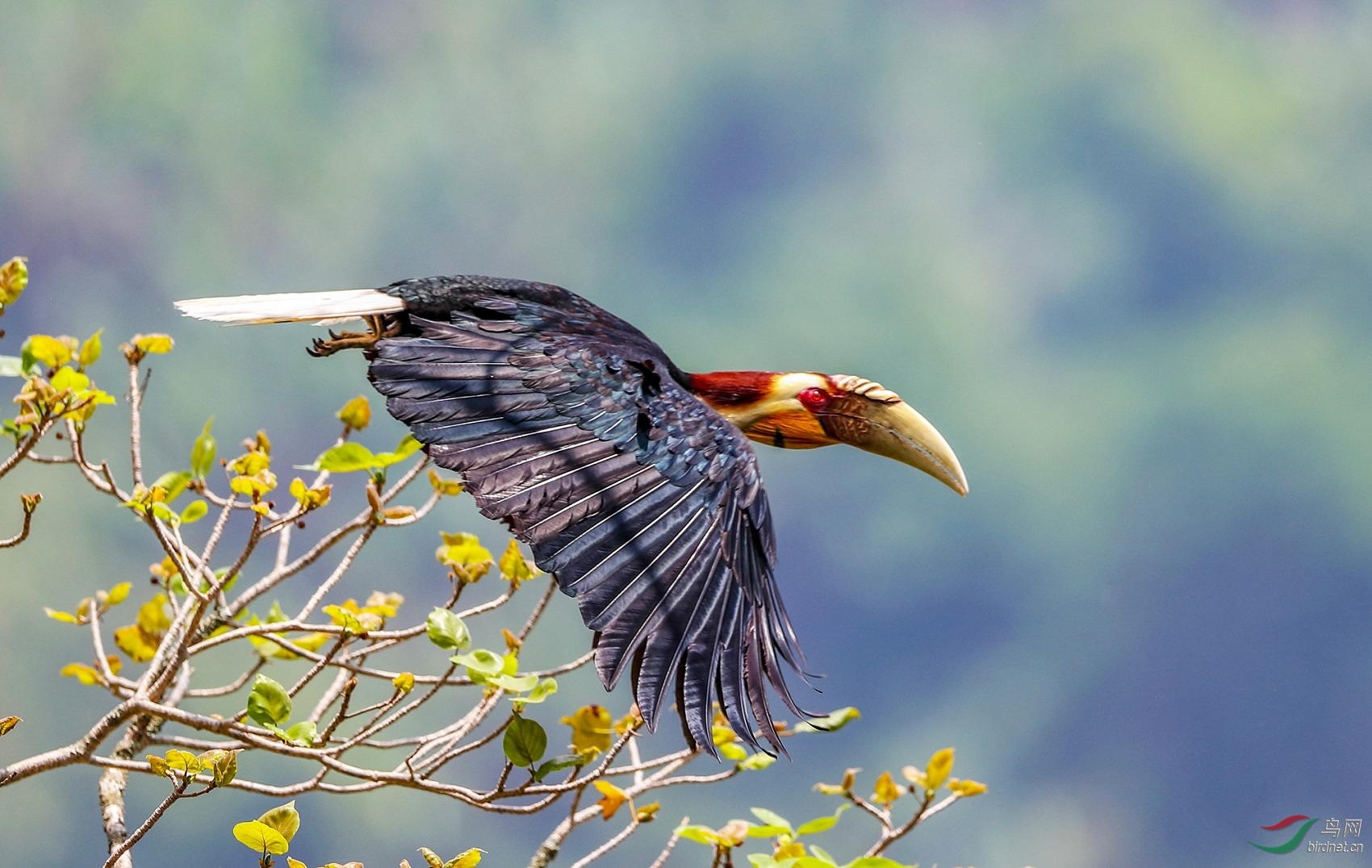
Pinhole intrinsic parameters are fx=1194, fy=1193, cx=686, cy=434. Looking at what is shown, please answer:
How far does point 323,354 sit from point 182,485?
391mm

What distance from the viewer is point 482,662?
5.50 ft

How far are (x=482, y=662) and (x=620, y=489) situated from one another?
35 cm

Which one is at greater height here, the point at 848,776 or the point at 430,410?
the point at 430,410

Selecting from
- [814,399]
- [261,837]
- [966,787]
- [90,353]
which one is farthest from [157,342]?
[966,787]

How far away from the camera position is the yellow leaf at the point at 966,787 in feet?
6.39

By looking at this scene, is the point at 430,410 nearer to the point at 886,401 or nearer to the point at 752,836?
the point at 752,836

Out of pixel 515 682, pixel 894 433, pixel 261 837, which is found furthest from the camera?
pixel 894 433

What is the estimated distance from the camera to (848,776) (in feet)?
6.52

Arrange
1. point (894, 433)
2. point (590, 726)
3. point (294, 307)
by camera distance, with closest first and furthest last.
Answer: point (590, 726) < point (294, 307) < point (894, 433)

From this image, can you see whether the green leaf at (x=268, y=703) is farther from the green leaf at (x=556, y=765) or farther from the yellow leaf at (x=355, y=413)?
the yellow leaf at (x=355, y=413)

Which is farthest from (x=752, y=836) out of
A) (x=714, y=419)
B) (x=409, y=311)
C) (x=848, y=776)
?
(x=409, y=311)

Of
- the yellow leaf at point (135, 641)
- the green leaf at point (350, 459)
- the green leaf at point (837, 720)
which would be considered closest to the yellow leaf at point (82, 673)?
the yellow leaf at point (135, 641)

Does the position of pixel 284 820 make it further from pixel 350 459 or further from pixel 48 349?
pixel 48 349

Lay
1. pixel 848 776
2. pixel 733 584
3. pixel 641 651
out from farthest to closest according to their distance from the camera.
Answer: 1. pixel 848 776
2. pixel 733 584
3. pixel 641 651
